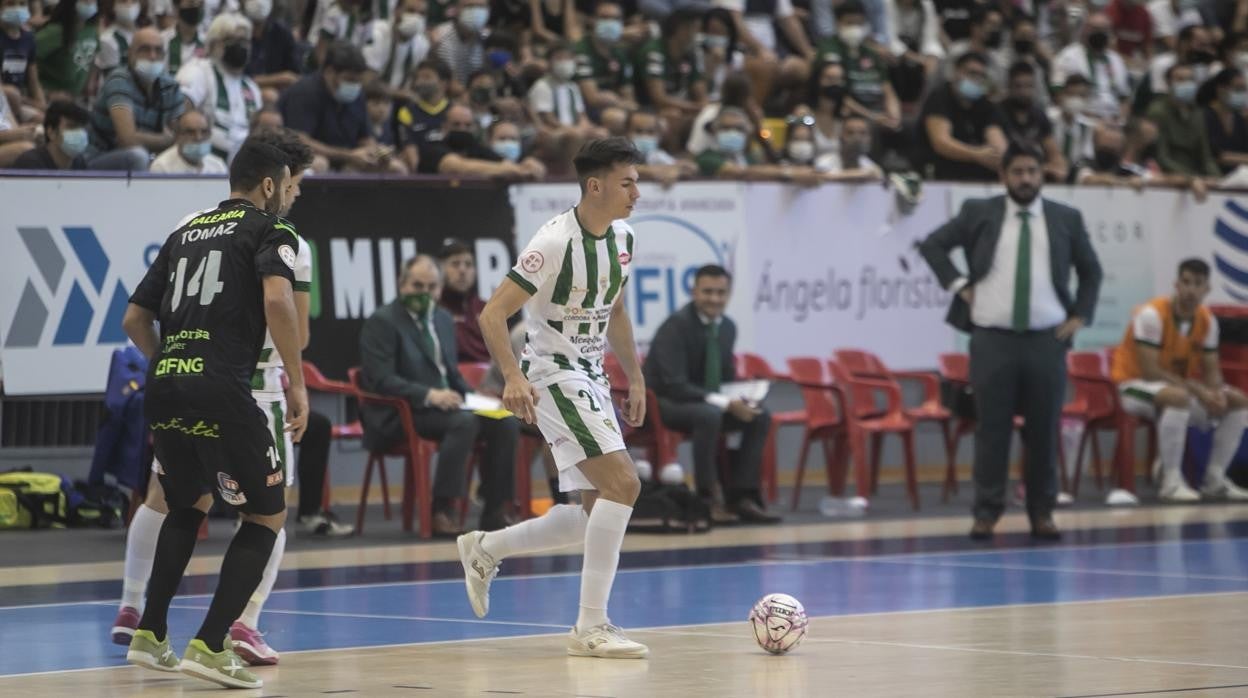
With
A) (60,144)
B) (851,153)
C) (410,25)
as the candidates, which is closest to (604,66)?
(410,25)

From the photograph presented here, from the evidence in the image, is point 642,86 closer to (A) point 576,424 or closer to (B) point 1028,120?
(B) point 1028,120

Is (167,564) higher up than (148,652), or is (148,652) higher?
(167,564)

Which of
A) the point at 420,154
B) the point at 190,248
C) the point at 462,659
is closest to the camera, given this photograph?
the point at 190,248

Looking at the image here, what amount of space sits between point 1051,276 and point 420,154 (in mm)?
5383

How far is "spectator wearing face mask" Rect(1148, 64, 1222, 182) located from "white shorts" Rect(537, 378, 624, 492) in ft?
45.1

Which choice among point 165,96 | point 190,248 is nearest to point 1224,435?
point 165,96

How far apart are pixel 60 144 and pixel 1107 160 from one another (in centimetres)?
1061

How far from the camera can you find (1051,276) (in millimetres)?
13750

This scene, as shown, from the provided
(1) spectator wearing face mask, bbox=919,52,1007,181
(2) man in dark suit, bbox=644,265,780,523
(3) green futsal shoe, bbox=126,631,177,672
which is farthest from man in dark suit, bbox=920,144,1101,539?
(3) green futsal shoe, bbox=126,631,177,672

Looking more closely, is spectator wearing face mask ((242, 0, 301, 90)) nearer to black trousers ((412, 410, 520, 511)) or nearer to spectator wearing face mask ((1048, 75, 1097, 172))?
black trousers ((412, 410, 520, 511))

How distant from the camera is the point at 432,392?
1393 cm

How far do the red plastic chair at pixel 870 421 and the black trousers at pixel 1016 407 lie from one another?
2216mm

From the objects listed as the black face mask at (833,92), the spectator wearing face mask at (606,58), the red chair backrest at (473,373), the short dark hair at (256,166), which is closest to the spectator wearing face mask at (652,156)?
the spectator wearing face mask at (606,58)

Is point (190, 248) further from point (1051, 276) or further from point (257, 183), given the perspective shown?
point (1051, 276)
